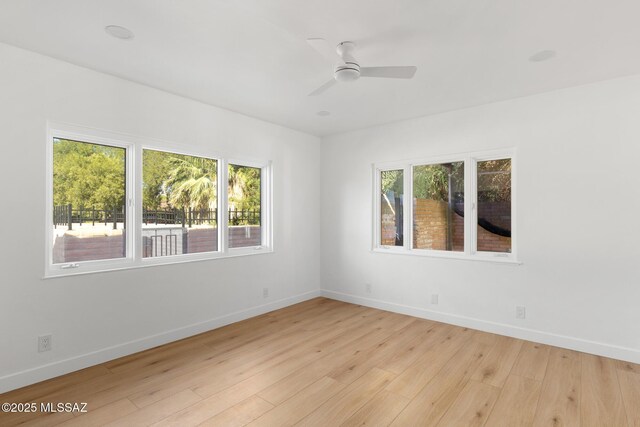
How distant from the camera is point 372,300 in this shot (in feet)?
15.9

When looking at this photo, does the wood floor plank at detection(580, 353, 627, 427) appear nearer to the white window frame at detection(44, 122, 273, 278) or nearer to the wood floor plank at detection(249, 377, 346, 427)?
the wood floor plank at detection(249, 377, 346, 427)

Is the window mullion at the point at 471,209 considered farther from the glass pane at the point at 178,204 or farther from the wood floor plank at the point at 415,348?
the glass pane at the point at 178,204

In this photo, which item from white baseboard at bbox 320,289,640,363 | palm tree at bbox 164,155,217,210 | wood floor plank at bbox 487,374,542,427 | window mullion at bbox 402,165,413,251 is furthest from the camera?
window mullion at bbox 402,165,413,251

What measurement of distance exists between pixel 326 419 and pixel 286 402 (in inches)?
14.2

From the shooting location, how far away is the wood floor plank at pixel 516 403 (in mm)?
2184

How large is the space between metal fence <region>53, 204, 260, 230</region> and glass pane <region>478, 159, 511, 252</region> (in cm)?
302

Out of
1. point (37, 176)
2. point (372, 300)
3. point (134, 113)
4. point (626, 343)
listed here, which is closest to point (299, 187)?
point (372, 300)

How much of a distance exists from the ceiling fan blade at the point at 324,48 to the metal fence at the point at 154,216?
96.2 inches

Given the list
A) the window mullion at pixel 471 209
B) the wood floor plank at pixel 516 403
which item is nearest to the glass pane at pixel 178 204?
the window mullion at pixel 471 209

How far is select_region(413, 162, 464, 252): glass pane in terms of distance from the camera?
4191 mm

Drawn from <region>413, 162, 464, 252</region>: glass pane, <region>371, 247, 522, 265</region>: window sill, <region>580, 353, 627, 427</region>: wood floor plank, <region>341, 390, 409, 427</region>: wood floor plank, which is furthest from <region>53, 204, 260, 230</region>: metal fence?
<region>580, 353, 627, 427</region>: wood floor plank

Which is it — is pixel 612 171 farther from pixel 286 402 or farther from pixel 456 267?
pixel 286 402

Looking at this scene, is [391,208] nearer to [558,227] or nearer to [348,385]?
[558,227]

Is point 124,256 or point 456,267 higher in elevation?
point 124,256
